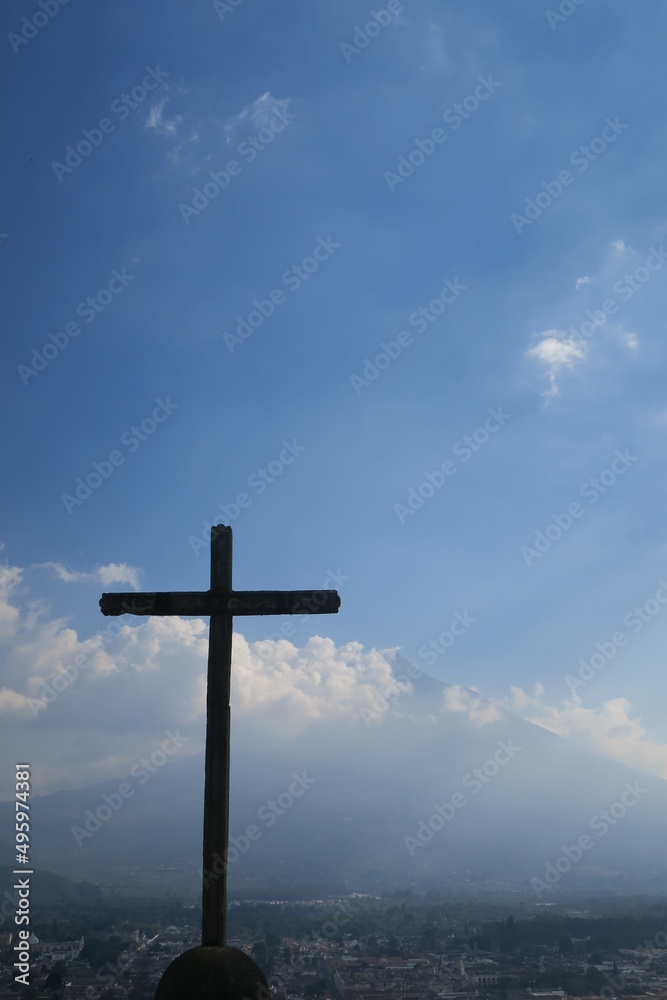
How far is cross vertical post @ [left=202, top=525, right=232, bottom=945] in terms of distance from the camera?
4566 mm

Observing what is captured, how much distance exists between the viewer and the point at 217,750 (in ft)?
15.9

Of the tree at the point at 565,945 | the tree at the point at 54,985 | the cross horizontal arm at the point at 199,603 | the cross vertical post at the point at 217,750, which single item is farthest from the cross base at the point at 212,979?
the tree at the point at 565,945

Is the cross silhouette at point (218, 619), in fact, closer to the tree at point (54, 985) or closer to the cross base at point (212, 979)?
the cross base at point (212, 979)

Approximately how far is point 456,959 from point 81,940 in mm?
13304

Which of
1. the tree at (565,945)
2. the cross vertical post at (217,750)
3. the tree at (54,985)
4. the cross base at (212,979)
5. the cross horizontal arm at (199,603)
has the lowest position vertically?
the tree at (565,945)

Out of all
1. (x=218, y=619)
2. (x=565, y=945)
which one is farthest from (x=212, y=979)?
(x=565, y=945)

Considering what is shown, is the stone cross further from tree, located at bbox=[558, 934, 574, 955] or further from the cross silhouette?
tree, located at bbox=[558, 934, 574, 955]

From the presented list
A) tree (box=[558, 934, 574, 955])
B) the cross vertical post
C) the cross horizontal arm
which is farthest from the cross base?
tree (box=[558, 934, 574, 955])

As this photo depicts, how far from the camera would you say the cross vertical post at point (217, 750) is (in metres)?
4.57

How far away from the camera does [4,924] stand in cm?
2334

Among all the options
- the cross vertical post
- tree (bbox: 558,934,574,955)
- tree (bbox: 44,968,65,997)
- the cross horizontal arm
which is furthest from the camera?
tree (bbox: 558,934,574,955)

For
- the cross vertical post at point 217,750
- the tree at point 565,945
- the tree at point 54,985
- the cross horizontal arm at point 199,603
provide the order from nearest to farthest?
the cross vertical post at point 217,750, the cross horizontal arm at point 199,603, the tree at point 54,985, the tree at point 565,945

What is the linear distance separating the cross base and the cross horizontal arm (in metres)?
1.97

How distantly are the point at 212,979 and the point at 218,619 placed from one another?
205 centimetres
